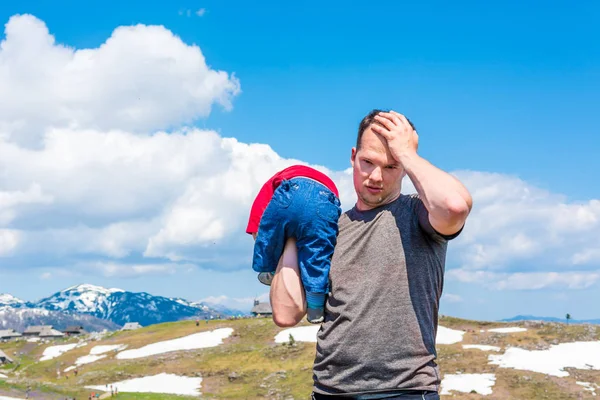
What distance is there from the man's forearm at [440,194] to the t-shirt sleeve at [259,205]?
99cm

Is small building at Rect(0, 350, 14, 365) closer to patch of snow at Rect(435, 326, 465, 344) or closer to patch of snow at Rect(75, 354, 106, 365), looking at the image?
patch of snow at Rect(75, 354, 106, 365)

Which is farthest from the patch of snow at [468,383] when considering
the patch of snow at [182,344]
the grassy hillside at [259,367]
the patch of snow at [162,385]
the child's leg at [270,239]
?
the child's leg at [270,239]

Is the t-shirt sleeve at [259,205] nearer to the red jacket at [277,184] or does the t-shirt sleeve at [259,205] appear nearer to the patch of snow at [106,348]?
the red jacket at [277,184]

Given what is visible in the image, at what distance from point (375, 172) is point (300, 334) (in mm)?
61689

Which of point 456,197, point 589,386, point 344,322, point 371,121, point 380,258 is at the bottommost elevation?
point 589,386

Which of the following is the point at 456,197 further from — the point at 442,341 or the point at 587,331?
the point at 587,331

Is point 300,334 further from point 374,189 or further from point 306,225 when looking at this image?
point 306,225

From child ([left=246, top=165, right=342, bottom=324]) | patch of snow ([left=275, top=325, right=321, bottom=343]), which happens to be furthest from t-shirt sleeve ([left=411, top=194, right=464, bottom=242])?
patch of snow ([left=275, top=325, right=321, bottom=343])

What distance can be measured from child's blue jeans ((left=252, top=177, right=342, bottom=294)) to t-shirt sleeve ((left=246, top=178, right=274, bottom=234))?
0.46 ft

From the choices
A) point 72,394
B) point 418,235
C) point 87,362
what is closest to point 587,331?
point 72,394

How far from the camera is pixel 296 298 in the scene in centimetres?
417

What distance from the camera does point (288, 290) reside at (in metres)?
4.16

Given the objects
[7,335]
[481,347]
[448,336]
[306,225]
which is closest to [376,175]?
[306,225]

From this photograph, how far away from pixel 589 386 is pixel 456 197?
4393 cm
